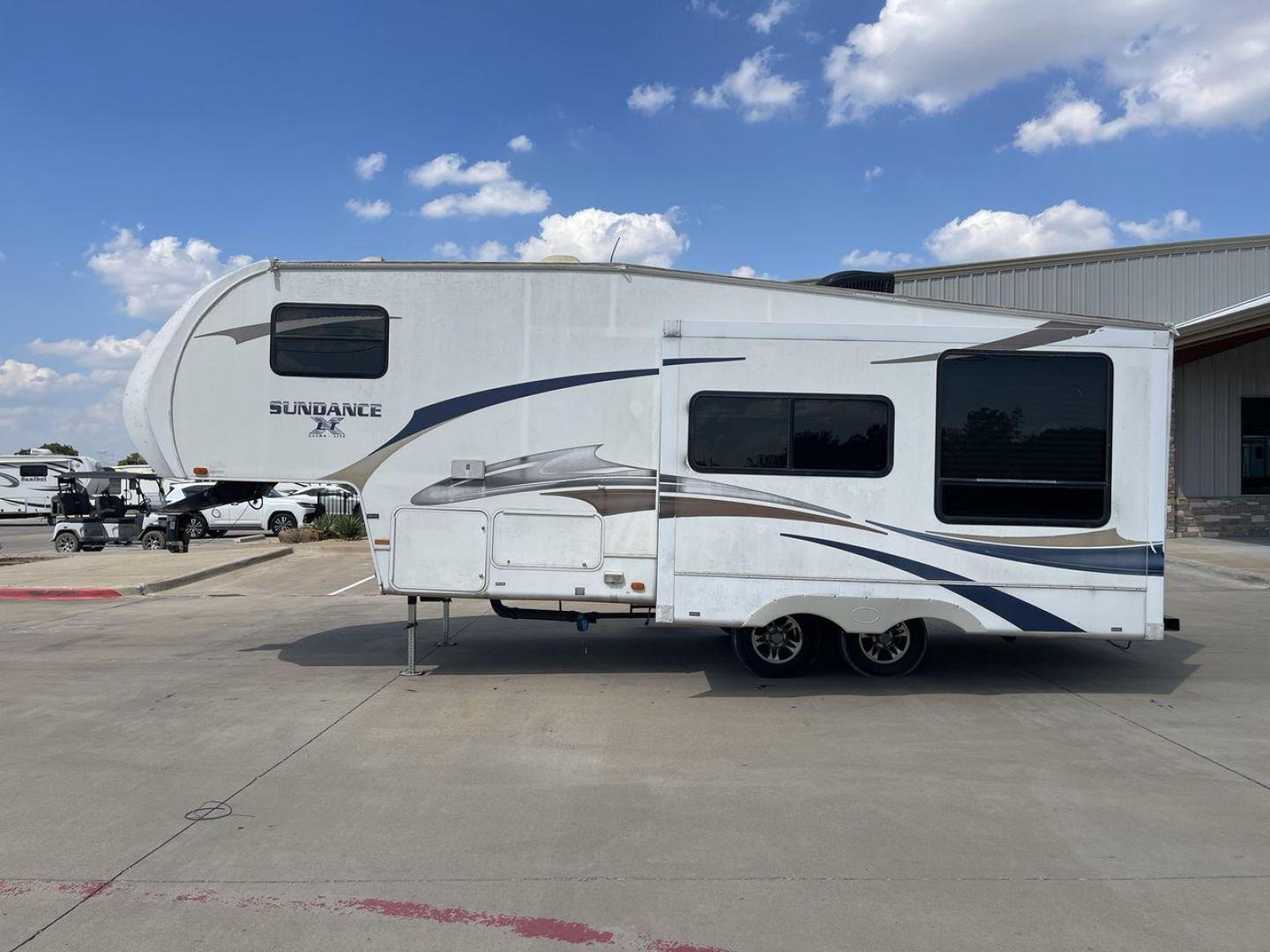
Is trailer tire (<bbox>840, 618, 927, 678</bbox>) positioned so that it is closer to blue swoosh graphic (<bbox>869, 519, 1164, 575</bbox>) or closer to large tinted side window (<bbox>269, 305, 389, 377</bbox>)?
blue swoosh graphic (<bbox>869, 519, 1164, 575</bbox>)

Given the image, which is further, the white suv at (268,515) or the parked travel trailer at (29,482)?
the parked travel trailer at (29,482)

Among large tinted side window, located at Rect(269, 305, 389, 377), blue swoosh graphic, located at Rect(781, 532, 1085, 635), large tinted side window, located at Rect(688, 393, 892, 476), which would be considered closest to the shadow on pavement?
blue swoosh graphic, located at Rect(781, 532, 1085, 635)

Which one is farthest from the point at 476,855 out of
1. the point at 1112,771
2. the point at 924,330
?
the point at 924,330

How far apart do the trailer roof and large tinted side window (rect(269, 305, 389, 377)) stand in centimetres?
35

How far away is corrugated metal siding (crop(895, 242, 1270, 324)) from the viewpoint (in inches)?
907

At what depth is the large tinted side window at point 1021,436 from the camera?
23.6 feet

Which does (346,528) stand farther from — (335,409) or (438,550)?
(438,550)

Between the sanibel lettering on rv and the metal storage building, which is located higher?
the metal storage building

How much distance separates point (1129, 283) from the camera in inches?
907

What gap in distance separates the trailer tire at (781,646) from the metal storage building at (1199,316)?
1308 centimetres

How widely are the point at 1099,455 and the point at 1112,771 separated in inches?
103

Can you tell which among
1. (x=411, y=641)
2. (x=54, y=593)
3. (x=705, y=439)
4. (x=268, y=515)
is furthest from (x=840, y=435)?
(x=268, y=515)

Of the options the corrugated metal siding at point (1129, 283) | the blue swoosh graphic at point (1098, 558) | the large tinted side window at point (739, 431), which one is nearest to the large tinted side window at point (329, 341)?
the large tinted side window at point (739, 431)

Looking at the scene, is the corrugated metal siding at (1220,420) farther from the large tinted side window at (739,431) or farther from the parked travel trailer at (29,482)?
the parked travel trailer at (29,482)
